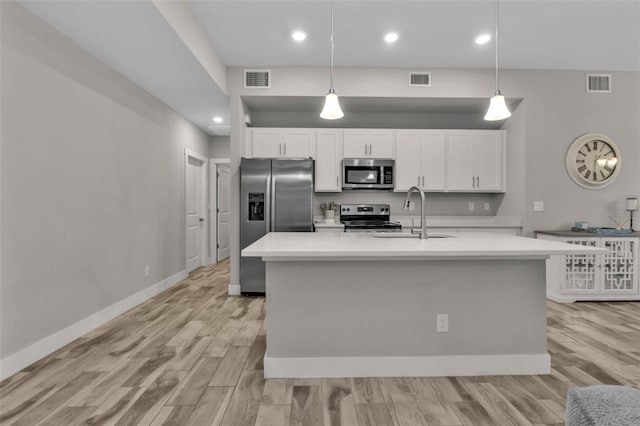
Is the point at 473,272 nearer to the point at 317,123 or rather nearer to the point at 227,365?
the point at 227,365

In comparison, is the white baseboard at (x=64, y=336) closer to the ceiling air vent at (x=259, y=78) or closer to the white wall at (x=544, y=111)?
the white wall at (x=544, y=111)

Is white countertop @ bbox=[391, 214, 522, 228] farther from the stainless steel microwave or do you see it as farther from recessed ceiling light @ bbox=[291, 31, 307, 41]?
recessed ceiling light @ bbox=[291, 31, 307, 41]

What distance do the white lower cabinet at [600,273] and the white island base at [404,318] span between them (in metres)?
2.21

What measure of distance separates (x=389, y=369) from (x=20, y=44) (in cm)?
334

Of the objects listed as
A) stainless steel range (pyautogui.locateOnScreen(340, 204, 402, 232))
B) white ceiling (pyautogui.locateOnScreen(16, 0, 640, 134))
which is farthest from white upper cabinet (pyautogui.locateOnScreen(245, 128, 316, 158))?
stainless steel range (pyautogui.locateOnScreen(340, 204, 402, 232))

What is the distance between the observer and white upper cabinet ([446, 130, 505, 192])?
4699 millimetres

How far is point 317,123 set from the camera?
5.08 metres

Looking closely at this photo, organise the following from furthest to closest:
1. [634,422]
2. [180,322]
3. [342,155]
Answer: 1. [342,155]
2. [180,322]
3. [634,422]

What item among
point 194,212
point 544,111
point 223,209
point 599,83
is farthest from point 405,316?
point 223,209

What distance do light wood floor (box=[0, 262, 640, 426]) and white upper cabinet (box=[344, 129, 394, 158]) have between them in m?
2.65

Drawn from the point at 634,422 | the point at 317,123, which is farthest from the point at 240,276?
the point at 634,422

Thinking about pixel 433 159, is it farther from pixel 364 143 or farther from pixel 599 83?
pixel 599 83

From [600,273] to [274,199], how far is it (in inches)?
157

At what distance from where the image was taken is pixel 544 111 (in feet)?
14.5
